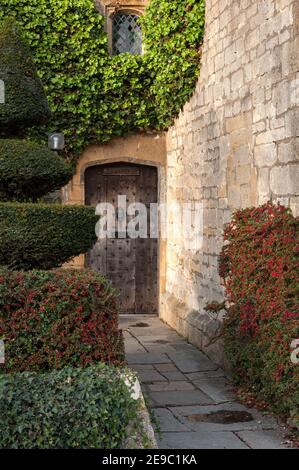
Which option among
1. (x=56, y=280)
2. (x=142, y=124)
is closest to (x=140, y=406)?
(x=56, y=280)

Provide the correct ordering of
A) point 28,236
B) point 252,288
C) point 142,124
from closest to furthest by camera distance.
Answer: point 28,236 → point 252,288 → point 142,124

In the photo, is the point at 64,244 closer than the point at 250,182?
Yes

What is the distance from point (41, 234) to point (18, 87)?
4.49 ft

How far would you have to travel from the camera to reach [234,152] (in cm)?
752

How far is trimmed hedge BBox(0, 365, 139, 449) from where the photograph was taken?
3.84 metres

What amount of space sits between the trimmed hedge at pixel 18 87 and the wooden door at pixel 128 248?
13.6ft

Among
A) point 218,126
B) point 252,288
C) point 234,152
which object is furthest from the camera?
point 218,126

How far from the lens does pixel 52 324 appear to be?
482 centimetres

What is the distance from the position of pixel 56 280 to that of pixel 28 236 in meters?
0.74

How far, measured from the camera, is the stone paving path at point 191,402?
16.4 ft

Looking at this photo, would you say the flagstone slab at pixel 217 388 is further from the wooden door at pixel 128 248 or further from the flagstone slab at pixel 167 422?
the wooden door at pixel 128 248

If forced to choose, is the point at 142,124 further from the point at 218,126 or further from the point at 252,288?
the point at 252,288

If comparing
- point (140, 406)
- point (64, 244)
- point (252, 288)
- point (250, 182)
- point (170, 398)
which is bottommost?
point (170, 398)

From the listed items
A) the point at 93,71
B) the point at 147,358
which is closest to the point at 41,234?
the point at 147,358
